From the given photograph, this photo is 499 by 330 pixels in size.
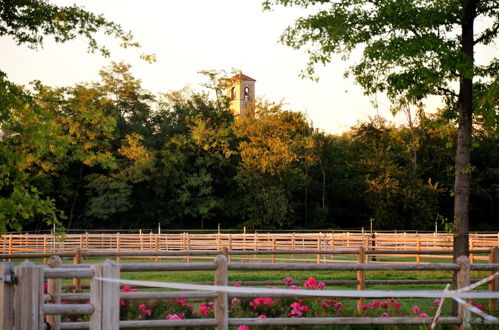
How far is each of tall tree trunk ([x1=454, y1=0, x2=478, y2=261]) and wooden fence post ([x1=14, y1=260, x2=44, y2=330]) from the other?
8882mm

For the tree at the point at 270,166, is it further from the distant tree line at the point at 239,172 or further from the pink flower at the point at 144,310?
the pink flower at the point at 144,310

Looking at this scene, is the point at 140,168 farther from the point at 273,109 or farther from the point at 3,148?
the point at 3,148

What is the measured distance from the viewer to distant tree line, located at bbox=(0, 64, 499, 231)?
54125 millimetres

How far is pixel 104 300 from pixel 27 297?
658 mm

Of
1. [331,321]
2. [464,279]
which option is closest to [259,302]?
[331,321]

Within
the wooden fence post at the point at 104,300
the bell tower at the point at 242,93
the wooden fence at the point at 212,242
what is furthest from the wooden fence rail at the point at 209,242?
the bell tower at the point at 242,93

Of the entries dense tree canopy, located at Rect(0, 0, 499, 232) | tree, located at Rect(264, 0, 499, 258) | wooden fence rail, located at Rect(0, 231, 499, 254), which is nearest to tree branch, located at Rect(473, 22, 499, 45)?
tree, located at Rect(264, 0, 499, 258)

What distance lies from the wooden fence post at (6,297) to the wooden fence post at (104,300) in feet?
2.28

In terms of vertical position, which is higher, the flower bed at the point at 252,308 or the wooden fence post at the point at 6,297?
the wooden fence post at the point at 6,297

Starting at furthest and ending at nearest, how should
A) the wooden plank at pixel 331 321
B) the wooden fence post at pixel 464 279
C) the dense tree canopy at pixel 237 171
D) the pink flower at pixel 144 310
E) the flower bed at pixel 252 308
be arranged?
the dense tree canopy at pixel 237 171, the flower bed at pixel 252 308, the pink flower at pixel 144 310, the wooden fence post at pixel 464 279, the wooden plank at pixel 331 321

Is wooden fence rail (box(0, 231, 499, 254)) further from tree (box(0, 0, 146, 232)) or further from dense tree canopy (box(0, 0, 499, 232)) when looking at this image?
tree (box(0, 0, 146, 232))

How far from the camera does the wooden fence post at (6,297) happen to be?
21.9 ft

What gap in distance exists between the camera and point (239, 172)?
188 feet

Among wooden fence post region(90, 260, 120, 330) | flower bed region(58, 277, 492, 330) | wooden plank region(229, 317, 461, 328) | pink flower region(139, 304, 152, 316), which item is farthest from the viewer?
flower bed region(58, 277, 492, 330)
